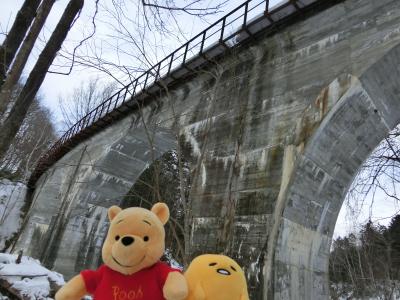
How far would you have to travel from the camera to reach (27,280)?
7.11 metres

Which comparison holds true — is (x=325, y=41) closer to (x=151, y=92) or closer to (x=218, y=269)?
(x=218, y=269)

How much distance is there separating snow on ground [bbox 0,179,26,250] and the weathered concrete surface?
19.5 metres

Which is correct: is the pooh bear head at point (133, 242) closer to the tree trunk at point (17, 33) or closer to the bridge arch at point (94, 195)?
the tree trunk at point (17, 33)

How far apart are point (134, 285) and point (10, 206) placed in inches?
967

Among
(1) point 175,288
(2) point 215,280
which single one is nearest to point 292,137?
(2) point 215,280

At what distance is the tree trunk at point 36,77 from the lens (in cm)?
504

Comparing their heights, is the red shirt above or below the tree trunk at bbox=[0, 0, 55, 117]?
below

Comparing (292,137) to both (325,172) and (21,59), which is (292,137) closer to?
(325,172)

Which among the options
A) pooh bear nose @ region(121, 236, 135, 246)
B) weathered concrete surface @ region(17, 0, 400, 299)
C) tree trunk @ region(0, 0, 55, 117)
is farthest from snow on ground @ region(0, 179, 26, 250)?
pooh bear nose @ region(121, 236, 135, 246)

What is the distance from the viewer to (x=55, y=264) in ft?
38.8

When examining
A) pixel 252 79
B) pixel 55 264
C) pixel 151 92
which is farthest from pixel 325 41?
pixel 55 264

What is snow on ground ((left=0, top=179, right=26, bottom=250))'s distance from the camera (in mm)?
22688

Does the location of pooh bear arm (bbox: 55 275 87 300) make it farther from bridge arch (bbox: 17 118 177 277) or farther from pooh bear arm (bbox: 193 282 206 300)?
bridge arch (bbox: 17 118 177 277)

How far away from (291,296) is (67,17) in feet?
17.5
